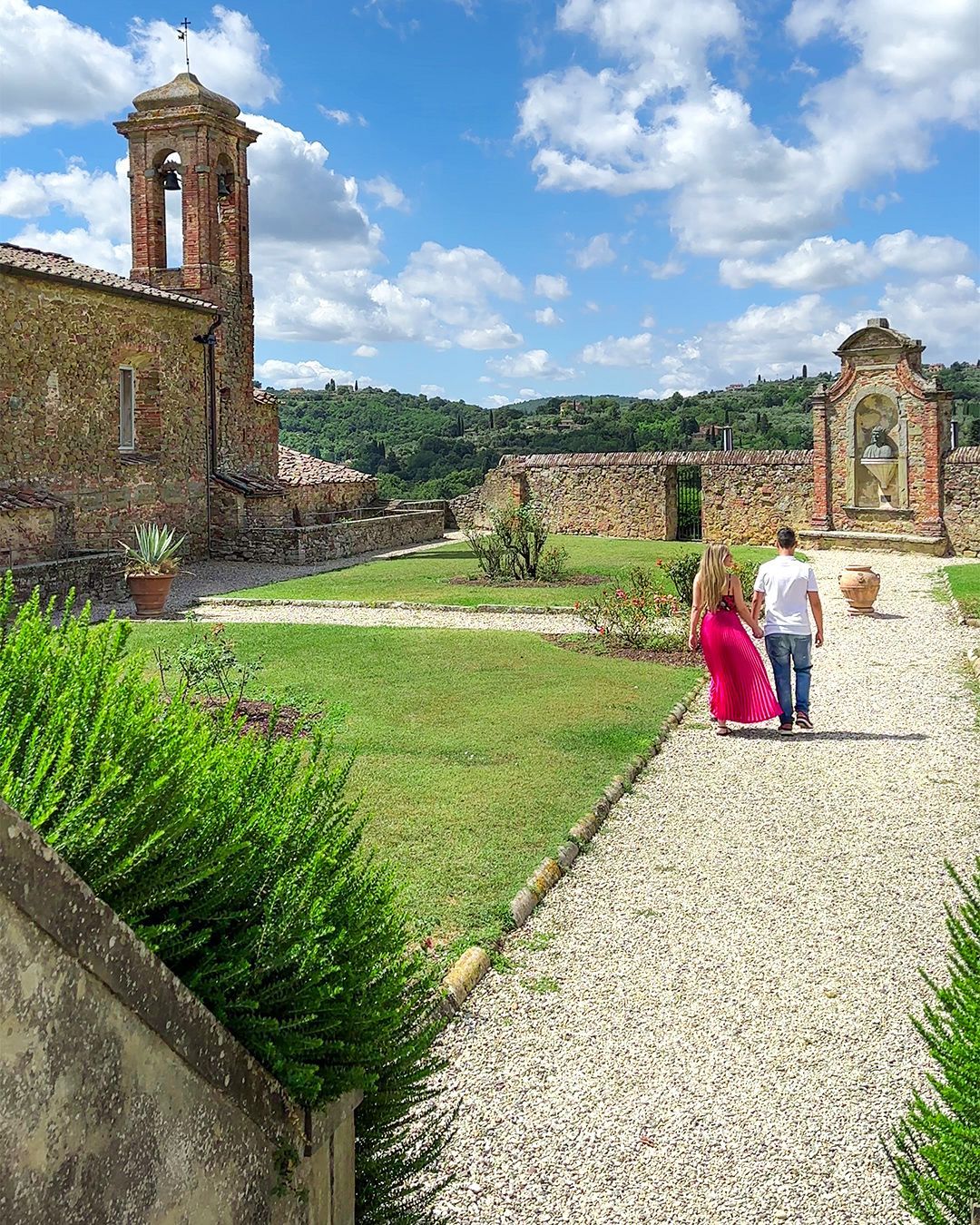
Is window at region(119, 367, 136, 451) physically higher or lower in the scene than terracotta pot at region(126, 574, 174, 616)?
higher

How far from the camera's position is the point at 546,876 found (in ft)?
19.5

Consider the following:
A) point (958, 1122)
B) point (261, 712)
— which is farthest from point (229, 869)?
point (261, 712)

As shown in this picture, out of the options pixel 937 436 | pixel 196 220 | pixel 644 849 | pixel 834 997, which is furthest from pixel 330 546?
pixel 834 997

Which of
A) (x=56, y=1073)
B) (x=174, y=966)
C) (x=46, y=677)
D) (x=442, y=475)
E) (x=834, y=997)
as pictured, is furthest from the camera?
(x=442, y=475)

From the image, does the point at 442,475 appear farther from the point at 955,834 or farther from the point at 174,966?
the point at 174,966

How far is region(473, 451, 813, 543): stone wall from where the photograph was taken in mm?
26938

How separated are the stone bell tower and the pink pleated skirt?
16829mm

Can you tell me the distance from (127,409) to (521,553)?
785 centimetres

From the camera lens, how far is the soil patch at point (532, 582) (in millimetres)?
19109

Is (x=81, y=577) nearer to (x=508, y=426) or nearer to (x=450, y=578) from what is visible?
(x=450, y=578)

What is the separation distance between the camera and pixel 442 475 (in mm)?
45281

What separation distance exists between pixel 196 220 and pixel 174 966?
Result: 24994mm

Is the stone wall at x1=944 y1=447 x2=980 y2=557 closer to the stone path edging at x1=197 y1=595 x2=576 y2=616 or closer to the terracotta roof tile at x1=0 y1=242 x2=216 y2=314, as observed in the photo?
the stone path edging at x1=197 y1=595 x2=576 y2=616

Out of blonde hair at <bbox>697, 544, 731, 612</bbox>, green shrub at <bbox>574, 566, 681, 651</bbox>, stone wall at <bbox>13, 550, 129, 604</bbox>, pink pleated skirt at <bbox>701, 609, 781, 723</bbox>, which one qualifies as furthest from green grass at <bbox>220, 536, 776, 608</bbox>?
pink pleated skirt at <bbox>701, 609, 781, 723</bbox>
